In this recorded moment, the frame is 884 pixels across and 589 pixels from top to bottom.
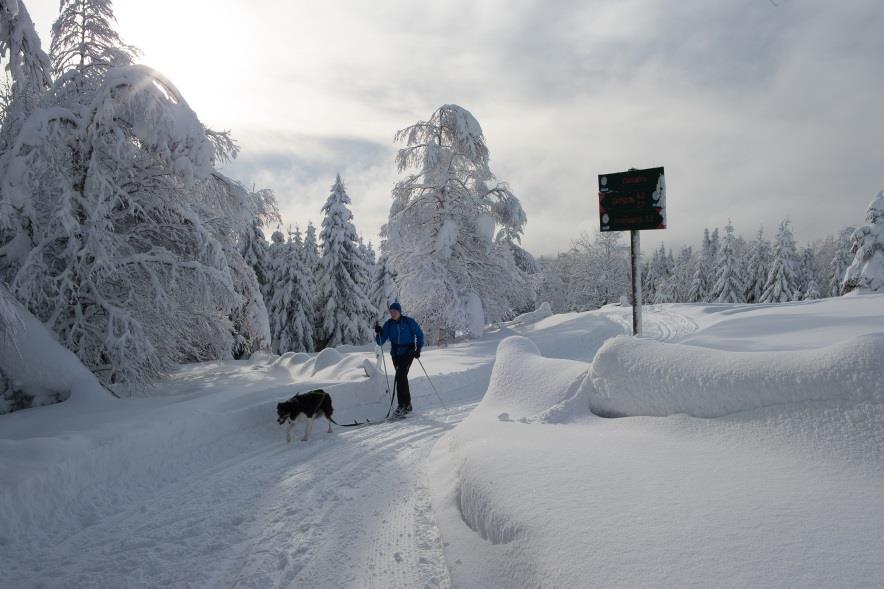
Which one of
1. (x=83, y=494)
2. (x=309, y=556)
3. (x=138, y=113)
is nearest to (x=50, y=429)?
(x=83, y=494)

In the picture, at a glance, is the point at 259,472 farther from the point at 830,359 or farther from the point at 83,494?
the point at 830,359

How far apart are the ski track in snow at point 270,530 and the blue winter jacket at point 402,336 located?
2449 mm

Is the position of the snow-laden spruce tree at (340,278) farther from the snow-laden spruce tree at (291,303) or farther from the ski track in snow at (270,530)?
the ski track in snow at (270,530)

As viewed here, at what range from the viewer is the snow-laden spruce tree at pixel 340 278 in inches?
1224

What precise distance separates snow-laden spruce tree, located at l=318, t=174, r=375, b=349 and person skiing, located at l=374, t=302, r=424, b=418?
2340 cm

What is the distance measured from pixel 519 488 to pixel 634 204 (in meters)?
8.24

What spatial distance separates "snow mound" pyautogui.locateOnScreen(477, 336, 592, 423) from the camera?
469 centimetres

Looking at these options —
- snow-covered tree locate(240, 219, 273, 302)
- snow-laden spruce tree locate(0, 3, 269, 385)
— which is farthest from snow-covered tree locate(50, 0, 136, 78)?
snow-covered tree locate(240, 219, 273, 302)

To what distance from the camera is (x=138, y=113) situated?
8.41 m

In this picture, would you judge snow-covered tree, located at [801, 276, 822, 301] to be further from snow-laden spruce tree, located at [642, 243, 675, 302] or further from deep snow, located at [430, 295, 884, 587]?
deep snow, located at [430, 295, 884, 587]

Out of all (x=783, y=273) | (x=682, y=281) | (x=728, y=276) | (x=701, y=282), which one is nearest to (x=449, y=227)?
(x=783, y=273)

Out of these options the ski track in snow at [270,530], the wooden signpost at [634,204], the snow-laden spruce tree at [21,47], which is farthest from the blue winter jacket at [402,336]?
the snow-laden spruce tree at [21,47]

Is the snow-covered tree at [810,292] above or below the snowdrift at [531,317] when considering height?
above

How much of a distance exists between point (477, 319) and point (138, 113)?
13.7 metres
